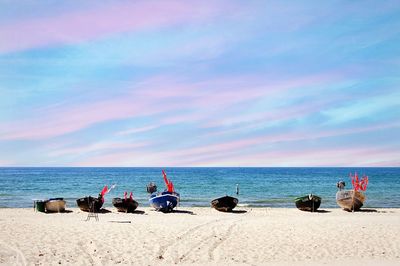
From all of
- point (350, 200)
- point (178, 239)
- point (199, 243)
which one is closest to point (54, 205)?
point (178, 239)

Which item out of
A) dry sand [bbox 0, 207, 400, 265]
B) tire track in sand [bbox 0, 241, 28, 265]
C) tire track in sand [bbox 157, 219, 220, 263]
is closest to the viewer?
tire track in sand [bbox 0, 241, 28, 265]

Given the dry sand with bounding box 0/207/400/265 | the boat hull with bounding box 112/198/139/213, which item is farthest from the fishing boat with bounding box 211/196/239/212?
the dry sand with bounding box 0/207/400/265

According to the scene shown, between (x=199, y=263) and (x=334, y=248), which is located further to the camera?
(x=334, y=248)

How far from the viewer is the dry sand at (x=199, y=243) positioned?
1650cm

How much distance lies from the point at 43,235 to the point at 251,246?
1083cm

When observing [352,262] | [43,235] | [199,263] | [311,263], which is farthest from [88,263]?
[352,262]

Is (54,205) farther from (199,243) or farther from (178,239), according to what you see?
(199,243)

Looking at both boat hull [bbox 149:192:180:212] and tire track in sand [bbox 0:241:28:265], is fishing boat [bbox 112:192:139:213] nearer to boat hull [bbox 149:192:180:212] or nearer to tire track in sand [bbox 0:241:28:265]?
boat hull [bbox 149:192:180:212]

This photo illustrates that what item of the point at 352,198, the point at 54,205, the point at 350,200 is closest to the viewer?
the point at 54,205

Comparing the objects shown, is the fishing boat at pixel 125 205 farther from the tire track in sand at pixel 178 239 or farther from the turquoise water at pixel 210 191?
the tire track in sand at pixel 178 239

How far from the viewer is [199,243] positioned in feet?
64.9

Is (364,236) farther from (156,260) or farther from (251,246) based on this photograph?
(156,260)

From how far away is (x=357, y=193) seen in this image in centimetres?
3759

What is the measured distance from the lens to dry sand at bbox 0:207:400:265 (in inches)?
650
